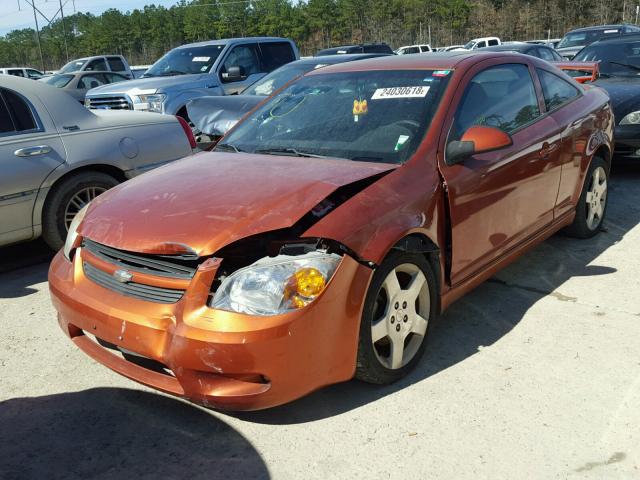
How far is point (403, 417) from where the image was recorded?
113 inches

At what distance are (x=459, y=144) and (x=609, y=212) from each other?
A: 3.43 metres

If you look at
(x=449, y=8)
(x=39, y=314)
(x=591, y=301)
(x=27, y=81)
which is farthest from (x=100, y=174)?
(x=449, y=8)

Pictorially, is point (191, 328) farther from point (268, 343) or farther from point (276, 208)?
point (276, 208)

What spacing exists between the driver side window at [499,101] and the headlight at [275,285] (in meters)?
1.31

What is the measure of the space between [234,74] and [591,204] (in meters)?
7.07

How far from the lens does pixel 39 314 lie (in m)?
4.22

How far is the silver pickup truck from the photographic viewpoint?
987 cm

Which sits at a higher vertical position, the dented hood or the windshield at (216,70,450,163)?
the windshield at (216,70,450,163)

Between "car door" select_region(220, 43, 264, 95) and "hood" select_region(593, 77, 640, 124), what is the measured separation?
5828 millimetres

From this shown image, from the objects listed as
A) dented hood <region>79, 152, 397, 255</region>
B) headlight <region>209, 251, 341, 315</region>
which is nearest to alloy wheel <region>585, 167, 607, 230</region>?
dented hood <region>79, 152, 397, 255</region>

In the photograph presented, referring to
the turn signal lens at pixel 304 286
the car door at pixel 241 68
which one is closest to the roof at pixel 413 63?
the turn signal lens at pixel 304 286

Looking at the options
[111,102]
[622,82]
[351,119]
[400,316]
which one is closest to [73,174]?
[351,119]

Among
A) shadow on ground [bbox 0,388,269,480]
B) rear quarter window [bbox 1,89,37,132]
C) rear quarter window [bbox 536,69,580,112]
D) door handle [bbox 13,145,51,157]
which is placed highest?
rear quarter window [bbox 1,89,37,132]

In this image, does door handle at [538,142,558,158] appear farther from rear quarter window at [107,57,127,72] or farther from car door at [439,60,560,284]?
rear quarter window at [107,57,127,72]
